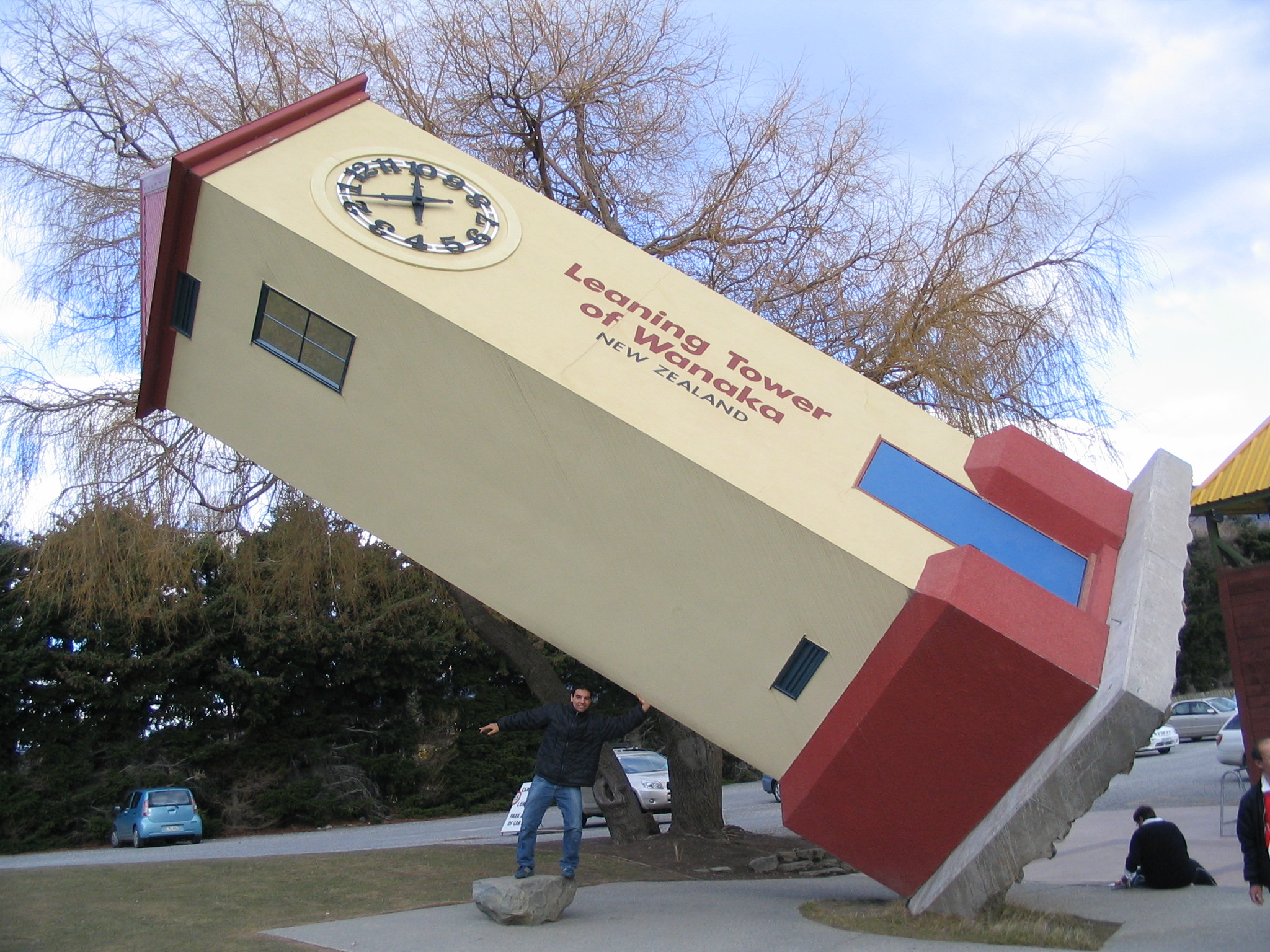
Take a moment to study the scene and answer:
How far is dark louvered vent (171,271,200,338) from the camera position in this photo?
834 centimetres

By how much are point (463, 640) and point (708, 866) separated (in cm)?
1918

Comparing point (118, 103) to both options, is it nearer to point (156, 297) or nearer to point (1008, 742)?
point (156, 297)

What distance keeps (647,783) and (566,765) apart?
39.5ft

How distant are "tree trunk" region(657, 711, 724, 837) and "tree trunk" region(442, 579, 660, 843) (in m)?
0.47

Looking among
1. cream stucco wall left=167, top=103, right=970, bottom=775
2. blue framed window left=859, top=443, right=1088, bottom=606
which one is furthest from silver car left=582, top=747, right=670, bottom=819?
blue framed window left=859, top=443, right=1088, bottom=606

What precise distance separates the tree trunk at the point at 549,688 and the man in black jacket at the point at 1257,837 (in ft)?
26.4

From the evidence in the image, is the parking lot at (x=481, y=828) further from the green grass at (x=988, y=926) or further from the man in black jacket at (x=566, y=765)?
the man in black jacket at (x=566, y=765)

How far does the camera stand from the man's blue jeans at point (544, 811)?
747 centimetres

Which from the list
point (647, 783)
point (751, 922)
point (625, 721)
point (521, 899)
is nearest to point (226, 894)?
point (521, 899)

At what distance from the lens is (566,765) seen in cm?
757

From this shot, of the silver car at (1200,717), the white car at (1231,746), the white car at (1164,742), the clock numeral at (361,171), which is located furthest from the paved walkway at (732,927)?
the silver car at (1200,717)

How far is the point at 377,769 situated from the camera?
26812mm

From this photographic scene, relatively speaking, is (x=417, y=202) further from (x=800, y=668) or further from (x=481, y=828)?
(x=481, y=828)

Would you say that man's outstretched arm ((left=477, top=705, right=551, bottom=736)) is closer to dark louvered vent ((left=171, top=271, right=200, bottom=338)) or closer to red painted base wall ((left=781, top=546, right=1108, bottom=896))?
red painted base wall ((left=781, top=546, right=1108, bottom=896))
